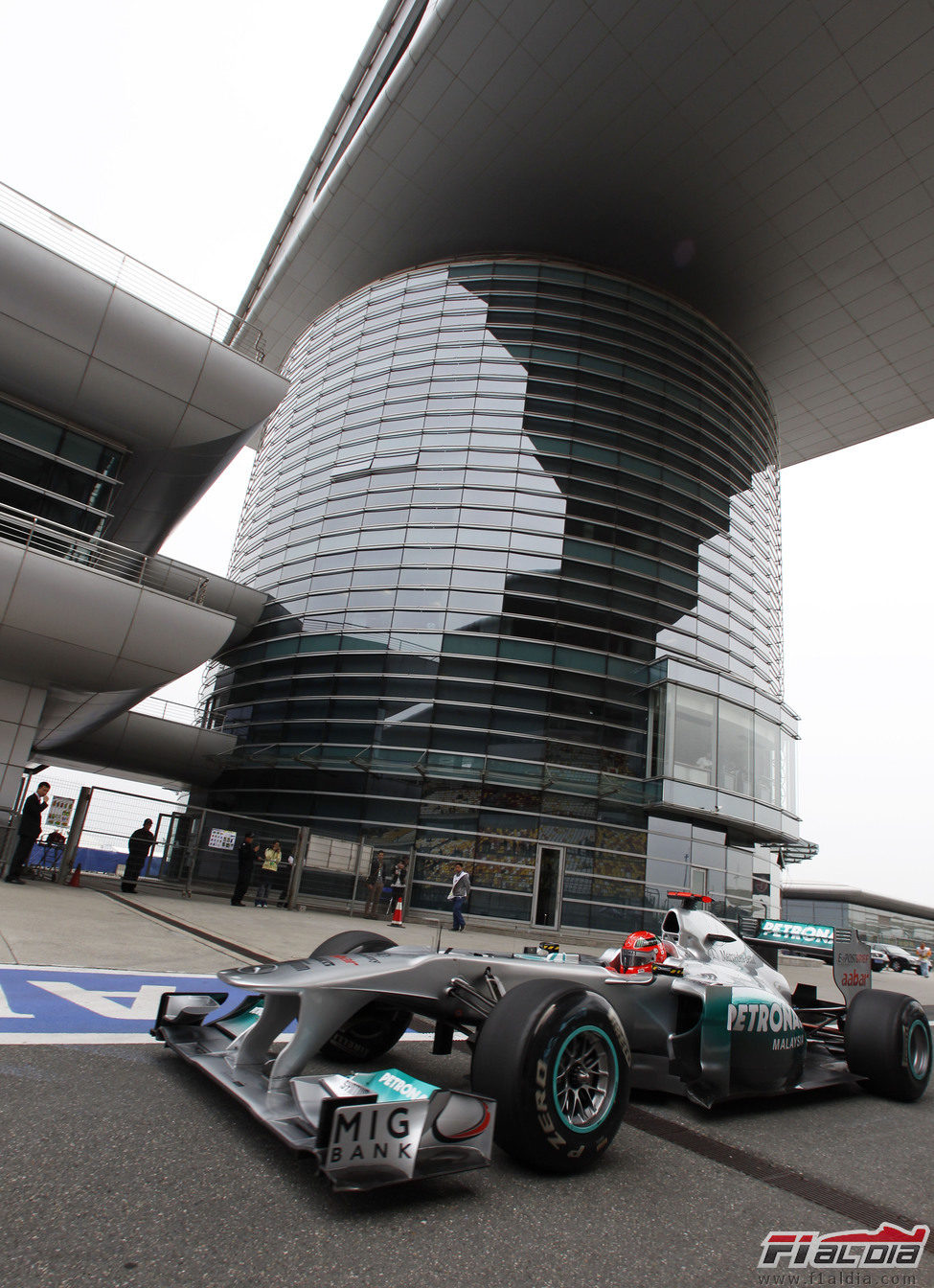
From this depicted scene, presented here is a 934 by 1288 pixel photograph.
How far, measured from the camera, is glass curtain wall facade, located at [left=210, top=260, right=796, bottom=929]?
21031 mm

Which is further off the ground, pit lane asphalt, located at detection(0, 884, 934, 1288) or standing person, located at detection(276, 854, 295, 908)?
standing person, located at detection(276, 854, 295, 908)

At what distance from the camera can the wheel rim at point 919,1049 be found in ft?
18.6

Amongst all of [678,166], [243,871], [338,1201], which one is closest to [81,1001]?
[338,1201]

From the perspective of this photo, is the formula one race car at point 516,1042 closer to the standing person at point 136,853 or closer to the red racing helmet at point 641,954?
the red racing helmet at point 641,954

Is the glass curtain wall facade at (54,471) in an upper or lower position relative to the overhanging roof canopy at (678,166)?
lower

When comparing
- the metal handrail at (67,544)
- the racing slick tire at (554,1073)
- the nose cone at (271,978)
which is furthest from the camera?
the metal handrail at (67,544)

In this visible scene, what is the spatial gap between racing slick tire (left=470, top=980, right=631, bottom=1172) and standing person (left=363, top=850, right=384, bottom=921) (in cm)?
1542

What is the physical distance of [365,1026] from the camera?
14.2ft

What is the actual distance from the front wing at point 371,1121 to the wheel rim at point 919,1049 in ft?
15.0

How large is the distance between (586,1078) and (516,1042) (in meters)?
0.50

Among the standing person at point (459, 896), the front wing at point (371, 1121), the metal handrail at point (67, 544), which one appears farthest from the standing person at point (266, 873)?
the front wing at point (371, 1121)

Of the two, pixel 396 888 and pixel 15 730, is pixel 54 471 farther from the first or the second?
pixel 396 888

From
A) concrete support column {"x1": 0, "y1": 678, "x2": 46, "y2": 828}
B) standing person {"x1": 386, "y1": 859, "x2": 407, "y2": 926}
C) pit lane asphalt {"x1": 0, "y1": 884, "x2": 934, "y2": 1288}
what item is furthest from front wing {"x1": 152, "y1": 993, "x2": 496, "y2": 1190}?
standing person {"x1": 386, "y1": 859, "x2": 407, "y2": 926}

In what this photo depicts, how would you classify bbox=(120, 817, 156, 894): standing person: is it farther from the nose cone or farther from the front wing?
the front wing
